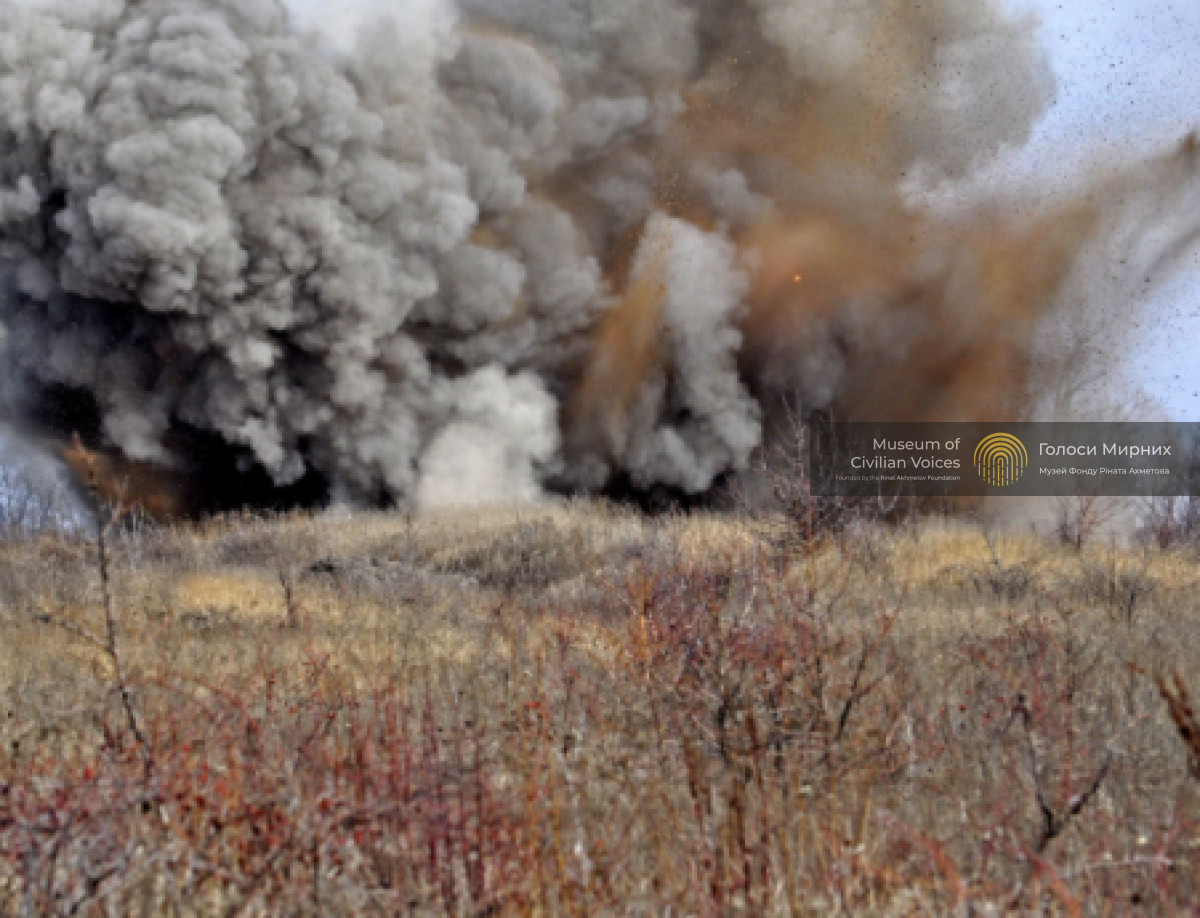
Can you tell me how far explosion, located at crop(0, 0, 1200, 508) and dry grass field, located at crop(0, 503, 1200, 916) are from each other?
40.8 feet

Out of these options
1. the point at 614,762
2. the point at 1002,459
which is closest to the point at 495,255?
the point at 1002,459

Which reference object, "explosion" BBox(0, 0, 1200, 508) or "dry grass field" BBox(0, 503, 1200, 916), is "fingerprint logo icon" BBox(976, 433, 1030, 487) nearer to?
"explosion" BBox(0, 0, 1200, 508)

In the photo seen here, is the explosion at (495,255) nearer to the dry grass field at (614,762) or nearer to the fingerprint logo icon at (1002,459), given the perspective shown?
the fingerprint logo icon at (1002,459)

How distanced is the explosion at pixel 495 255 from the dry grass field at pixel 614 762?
12426 millimetres

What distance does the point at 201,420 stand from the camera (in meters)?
23.6

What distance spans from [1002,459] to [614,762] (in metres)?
19.6

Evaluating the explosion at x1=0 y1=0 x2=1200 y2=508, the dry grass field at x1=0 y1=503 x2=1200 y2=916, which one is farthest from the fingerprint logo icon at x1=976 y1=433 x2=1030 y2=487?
the dry grass field at x1=0 y1=503 x2=1200 y2=916

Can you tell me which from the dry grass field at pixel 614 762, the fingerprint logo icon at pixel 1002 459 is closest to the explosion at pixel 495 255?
the fingerprint logo icon at pixel 1002 459

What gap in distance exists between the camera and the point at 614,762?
578cm

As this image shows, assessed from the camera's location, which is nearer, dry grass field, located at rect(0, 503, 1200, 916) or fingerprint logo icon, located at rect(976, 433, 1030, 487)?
dry grass field, located at rect(0, 503, 1200, 916)

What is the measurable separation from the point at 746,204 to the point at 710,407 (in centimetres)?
459

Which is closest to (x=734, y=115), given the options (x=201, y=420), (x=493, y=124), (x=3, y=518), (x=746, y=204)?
(x=746, y=204)

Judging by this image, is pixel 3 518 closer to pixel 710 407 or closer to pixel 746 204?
pixel 710 407

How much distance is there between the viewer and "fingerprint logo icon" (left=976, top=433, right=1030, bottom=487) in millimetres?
23312
